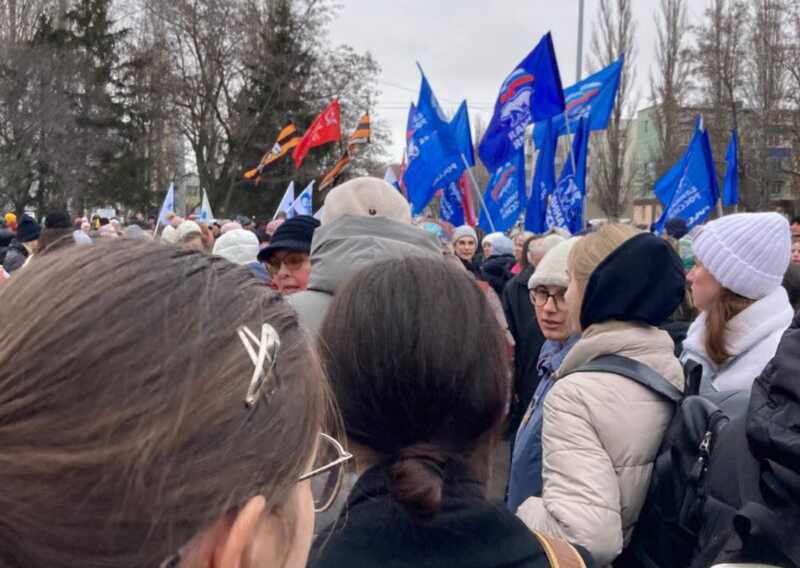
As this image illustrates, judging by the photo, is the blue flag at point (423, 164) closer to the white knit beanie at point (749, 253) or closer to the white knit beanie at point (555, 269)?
the white knit beanie at point (555, 269)

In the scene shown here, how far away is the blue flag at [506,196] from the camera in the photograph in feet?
30.0

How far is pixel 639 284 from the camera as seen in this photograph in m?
2.41

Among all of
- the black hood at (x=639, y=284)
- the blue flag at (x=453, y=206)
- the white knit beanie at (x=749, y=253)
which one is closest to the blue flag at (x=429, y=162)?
the blue flag at (x=453, y=206)

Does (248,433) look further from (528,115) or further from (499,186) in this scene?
(499,186)

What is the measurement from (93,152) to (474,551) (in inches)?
1395

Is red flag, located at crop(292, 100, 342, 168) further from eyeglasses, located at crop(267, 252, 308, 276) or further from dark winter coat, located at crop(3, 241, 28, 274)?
eyeglasses, located at crop(267, 252, 308, 276)

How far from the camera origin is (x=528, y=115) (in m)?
8.28

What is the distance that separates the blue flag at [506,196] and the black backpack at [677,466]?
6.72m

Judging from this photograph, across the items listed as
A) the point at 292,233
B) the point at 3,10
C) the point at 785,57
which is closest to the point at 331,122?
the point at 292,233

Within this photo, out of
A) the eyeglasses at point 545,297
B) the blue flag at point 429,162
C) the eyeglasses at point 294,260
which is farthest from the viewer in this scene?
the blue flag at point 429,162

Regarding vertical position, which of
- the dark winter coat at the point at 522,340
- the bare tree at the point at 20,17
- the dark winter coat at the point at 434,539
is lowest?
the dark winter coat at the point at 522,340

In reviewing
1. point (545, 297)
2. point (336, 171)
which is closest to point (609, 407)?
point (545, 297)

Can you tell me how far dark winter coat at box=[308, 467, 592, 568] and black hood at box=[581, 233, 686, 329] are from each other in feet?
3.55

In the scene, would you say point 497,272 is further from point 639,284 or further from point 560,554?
point 560,554
